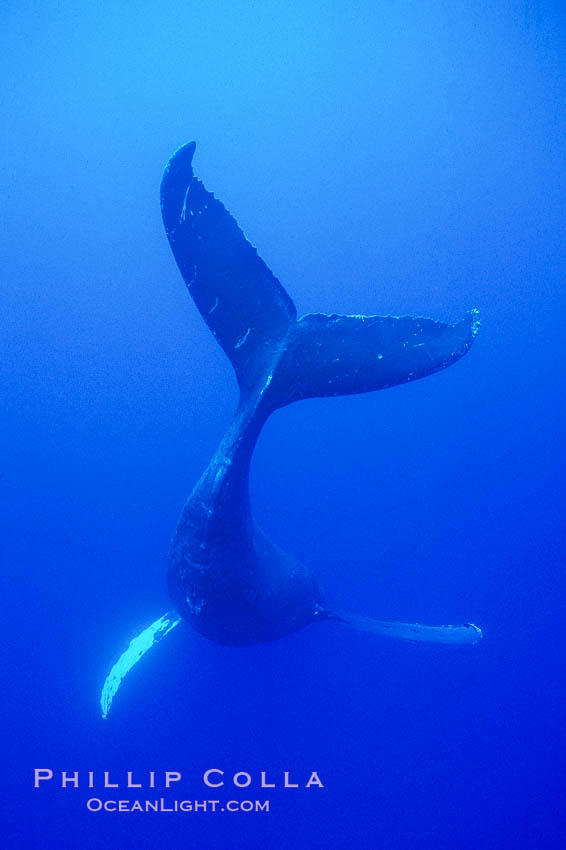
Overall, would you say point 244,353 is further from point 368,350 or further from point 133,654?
point 133,654

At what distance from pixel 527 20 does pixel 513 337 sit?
5204 mm

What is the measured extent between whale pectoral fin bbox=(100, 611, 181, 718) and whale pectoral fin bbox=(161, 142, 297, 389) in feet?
7.98

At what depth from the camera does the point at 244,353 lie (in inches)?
136

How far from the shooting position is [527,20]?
28.3 feet

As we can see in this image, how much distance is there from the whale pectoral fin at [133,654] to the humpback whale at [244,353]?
29.4 inches

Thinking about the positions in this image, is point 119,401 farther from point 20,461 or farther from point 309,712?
point 309,712

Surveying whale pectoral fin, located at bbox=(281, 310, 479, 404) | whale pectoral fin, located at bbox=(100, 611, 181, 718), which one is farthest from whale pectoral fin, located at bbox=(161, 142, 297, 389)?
whale pectoral fin, located at bbox=(100, 611, 181, 718)

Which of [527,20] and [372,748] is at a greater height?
[527,20]

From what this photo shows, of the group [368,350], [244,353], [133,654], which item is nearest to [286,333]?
[244,353]

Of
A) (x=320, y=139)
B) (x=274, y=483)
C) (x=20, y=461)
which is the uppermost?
(x=320, y=139)

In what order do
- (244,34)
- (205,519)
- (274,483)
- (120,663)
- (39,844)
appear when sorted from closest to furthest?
(205,519), (120,663), (39,844), (244,34), (274,483)

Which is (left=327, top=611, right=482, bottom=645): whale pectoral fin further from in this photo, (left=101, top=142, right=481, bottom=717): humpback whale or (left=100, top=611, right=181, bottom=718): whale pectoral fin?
(left=100, top=611, right=181, bottom=718): whale pectoral fin

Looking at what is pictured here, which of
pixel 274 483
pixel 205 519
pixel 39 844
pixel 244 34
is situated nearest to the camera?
pixel 205 519

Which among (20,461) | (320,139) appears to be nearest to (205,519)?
(20,461)
